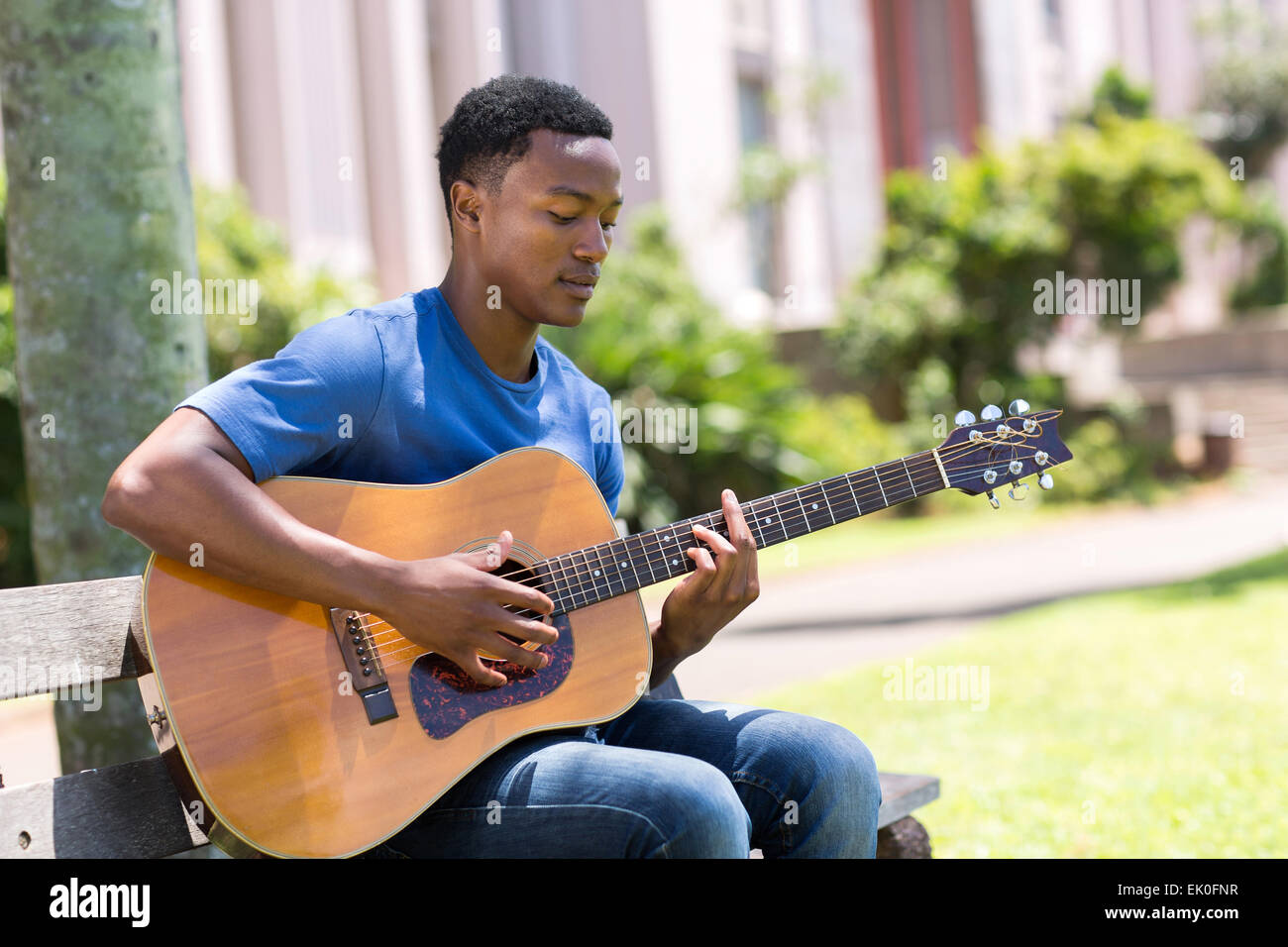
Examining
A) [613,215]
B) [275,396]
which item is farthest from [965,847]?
[275,396]

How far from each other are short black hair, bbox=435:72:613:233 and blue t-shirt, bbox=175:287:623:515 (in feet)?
0.89

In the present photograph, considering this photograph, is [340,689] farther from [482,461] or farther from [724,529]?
[724,529]

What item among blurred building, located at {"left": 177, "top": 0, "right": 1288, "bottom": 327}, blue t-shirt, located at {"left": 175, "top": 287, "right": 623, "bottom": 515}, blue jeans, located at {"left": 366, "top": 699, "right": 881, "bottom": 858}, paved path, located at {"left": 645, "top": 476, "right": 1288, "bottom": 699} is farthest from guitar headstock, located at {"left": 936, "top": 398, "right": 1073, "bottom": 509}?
blurred building, located at {"left": 177, "top": 0, "right": 1288, "bottom": 327}

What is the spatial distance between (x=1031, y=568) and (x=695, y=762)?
9.61 metres

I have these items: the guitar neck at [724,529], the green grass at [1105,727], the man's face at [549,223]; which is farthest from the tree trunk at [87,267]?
the green grass at [1105,727]

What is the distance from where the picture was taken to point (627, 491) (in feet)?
38.5

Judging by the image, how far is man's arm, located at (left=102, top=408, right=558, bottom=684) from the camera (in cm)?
213

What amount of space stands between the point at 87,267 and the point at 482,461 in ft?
4.08

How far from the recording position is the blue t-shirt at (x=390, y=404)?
7.32 feet

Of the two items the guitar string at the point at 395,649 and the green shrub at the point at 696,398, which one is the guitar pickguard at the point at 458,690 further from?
the green shrub at the point at 696,398

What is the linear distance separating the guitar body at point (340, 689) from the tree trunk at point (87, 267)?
3.50ft

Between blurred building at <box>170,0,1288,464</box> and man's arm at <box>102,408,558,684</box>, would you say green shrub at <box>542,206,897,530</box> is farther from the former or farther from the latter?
man's arm at <box>102,408,558,684</box>
